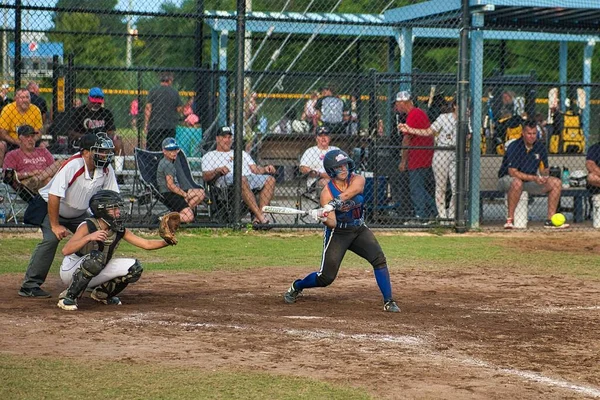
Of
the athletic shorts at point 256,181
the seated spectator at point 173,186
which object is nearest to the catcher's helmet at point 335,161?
the seated spectator at point 173,186

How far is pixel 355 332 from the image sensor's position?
6.67 m

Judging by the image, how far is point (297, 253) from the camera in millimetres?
11258

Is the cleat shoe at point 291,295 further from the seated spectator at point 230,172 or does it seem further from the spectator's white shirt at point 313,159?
the spectator's white shirt at point 313,159

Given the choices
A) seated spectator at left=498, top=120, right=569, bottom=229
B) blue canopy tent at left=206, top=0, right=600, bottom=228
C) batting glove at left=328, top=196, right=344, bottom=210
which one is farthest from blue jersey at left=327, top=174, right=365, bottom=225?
seated spectator at left=498, top=120, right=569, bottom=229

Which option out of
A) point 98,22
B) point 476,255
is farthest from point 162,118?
point 98,22

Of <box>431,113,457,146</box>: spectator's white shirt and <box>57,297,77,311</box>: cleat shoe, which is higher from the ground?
<box>431,113,457,146</box>: spectator's white shirt

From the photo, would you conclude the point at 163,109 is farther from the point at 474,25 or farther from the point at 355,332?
the point at 355,332

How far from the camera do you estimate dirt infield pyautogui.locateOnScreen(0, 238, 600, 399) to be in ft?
17.9

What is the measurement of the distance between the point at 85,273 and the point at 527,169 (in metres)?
8.14

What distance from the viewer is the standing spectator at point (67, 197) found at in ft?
25.5

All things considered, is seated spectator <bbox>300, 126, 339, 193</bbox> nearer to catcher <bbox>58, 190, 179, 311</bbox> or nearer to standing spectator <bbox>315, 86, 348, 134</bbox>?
standing spectator <bbox>315, 86, 348, 134</bbox>

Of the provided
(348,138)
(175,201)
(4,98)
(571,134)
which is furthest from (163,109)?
(571,134)

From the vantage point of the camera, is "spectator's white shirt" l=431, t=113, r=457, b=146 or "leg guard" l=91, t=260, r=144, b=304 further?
"spectator's white shirt" l=431, t=113, r=457, b=146

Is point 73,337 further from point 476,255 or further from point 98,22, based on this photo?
point 98,22
